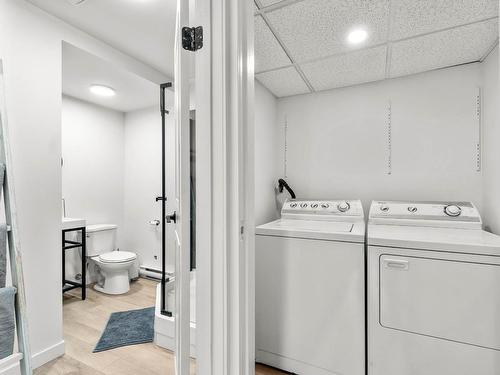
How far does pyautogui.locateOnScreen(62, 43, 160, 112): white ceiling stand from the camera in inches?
84.7

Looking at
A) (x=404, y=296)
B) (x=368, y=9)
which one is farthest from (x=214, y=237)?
(x=368, y=9)

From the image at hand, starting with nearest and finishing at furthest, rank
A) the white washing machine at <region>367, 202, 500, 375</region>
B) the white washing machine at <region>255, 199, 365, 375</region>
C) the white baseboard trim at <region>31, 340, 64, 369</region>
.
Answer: the white washing machine at <region>367, 202, 500, 375</region> < the white washing machine at <region>255, 199, 365, 375</region> < the white baseboard trim at <region>31, 340, 64, 369</region>

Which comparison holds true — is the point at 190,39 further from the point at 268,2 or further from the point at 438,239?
the point at 438,239

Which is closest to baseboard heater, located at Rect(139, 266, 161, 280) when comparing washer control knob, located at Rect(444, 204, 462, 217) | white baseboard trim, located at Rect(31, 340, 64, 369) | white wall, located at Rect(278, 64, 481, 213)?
white baseboard trim, located at Rect(31, 340, 64, 369)

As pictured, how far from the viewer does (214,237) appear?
0.97 metres

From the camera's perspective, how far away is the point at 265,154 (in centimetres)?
228

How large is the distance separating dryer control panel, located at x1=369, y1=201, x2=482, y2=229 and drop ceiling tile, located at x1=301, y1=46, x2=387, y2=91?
1039mm

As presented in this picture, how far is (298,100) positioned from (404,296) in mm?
1852

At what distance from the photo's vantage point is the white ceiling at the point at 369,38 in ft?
4.44

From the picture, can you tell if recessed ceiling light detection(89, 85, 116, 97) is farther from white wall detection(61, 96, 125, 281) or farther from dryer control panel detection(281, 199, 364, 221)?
dryer control panel detection(281, 199, 364, 221)

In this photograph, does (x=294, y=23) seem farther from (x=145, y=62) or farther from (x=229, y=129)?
(x=145, y=62)

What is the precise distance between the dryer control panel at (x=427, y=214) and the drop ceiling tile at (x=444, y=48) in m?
1.03

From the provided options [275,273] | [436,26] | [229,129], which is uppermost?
[436,26]

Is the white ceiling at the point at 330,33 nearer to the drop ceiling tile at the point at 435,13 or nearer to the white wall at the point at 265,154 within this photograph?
the drop ceiling tile at the point at 435,13
